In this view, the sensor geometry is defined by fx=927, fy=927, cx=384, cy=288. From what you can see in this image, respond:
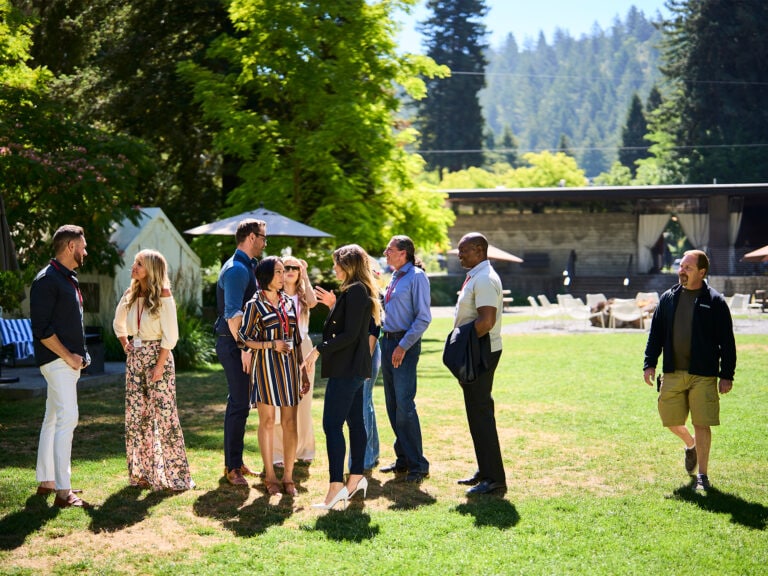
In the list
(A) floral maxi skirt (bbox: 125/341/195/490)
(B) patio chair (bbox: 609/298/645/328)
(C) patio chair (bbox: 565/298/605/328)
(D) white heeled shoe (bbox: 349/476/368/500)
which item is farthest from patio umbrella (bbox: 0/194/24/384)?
(C) patio chair (bbox: 565/298/605/328)

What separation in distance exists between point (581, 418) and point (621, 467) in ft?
9.08

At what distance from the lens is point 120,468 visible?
25.8ft

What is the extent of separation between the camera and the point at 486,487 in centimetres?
717

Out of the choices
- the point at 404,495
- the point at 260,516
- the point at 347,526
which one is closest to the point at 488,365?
the point at 404,495

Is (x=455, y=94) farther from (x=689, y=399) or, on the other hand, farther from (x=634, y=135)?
(x=689, y=399)

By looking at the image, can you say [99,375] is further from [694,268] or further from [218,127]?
[218,127]

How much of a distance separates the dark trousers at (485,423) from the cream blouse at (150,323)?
2289 millimetres

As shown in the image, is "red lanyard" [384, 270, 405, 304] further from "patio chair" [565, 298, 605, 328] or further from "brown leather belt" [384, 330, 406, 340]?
"patio chair" [565, 298, 605, 328]

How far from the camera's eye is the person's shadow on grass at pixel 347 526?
594cm

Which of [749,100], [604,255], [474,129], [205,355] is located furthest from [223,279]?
[474,129]

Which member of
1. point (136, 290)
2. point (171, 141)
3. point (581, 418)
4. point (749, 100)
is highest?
point (749, 100)

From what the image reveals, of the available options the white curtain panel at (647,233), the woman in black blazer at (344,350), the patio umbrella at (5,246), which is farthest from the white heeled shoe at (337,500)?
the white curtain panel at (647,233)

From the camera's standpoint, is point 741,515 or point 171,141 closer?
point 741,515

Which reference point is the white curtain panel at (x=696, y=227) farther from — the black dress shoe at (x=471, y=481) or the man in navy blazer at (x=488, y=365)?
the man in navy blazer at (x=488, y=365)
